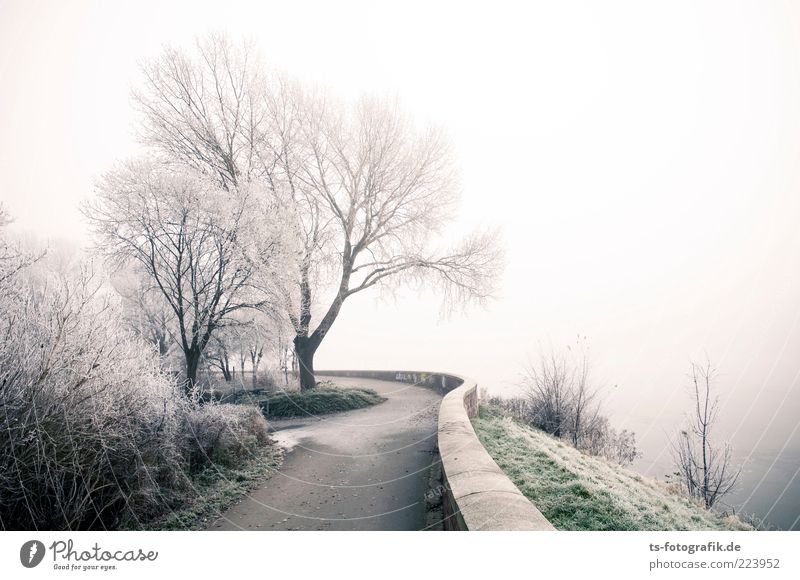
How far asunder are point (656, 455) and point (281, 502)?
1034 centimetres

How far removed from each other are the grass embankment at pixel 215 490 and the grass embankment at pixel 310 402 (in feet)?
16.5

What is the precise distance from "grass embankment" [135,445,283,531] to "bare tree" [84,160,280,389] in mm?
3122

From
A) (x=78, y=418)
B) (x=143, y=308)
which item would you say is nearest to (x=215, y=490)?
(x=78, y=418)

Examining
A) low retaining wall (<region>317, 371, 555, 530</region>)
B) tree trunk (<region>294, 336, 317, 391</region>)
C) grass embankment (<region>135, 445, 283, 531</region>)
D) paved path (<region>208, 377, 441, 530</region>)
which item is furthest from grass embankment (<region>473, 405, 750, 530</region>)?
tree trunk (<region>294, 336, 317, 391</region>)

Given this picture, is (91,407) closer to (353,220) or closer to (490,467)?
(490,467)

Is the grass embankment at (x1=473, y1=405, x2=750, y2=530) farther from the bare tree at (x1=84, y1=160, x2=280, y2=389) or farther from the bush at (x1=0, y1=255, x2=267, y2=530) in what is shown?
the bare tree at (x1=84, y1=160, x2=280, y2=389)

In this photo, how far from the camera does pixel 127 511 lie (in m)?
3.51

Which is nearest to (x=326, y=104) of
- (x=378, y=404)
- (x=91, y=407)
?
(x=378, y=404)

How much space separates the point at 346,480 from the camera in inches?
209

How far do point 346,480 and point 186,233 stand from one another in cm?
567

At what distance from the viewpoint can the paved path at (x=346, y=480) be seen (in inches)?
155

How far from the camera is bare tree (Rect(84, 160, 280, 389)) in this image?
7570 mm

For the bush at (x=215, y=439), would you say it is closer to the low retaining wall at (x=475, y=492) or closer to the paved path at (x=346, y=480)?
the paved path at (x=346, y=480)

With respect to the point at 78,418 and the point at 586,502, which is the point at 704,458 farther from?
the point at 78,418
